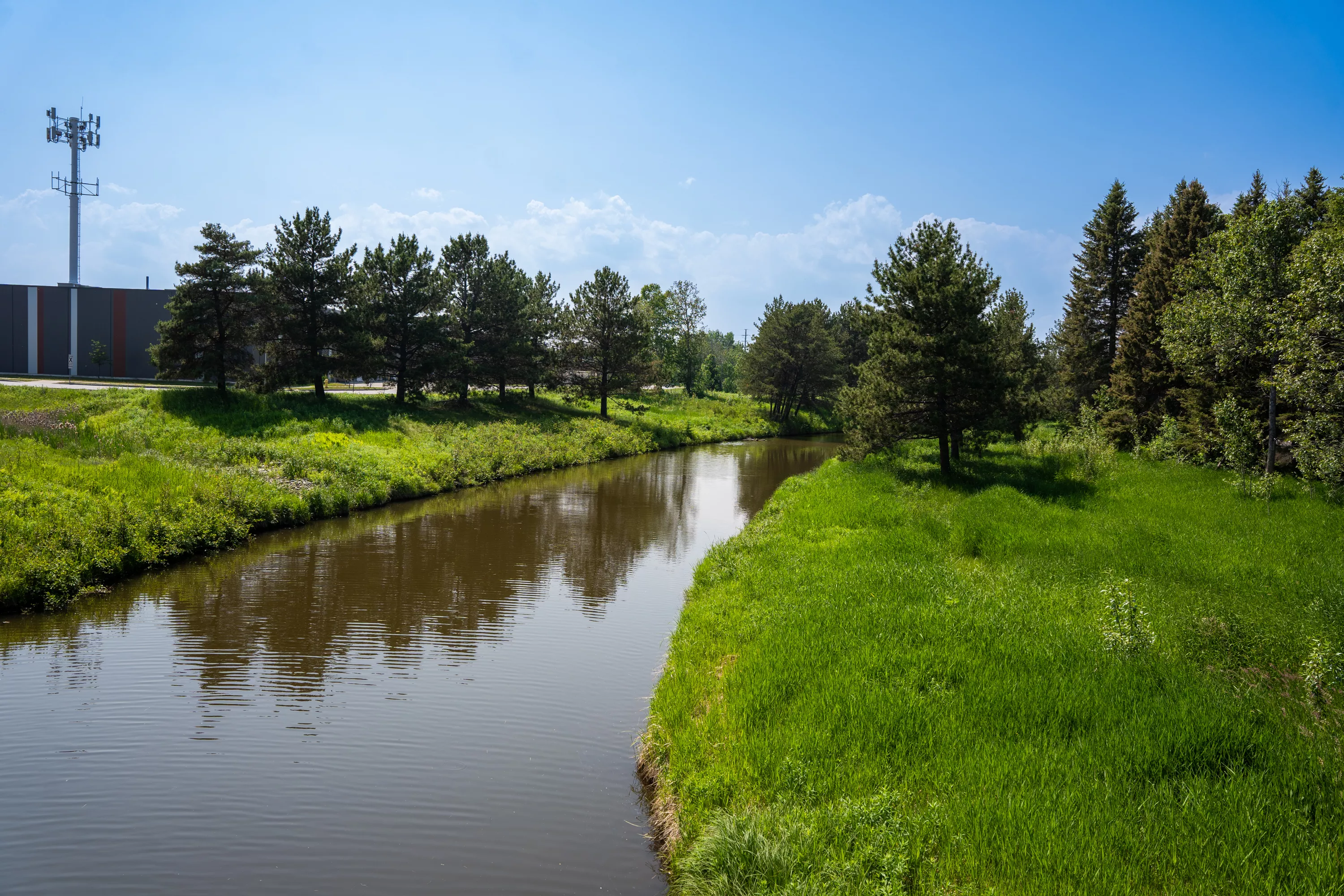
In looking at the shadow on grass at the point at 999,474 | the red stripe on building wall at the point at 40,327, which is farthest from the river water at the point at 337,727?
the red stripe on building wall at the point at 40,327

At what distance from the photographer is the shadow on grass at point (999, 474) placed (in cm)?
1992

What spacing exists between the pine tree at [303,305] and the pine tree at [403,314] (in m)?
1.80

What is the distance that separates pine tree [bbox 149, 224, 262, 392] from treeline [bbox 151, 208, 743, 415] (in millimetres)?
47

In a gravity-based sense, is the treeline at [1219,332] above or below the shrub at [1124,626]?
above

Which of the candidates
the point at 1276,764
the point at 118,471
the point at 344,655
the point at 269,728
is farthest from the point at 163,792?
the point at 118,471

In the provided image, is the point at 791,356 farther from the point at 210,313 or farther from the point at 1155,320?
the point at 210,313

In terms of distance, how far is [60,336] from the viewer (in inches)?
1983

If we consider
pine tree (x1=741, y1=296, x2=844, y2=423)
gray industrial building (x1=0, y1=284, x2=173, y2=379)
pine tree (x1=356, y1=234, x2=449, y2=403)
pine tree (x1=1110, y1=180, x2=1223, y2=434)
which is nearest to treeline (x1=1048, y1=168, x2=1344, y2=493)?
pine tree (x1=1110, y1=180, x2=1223, y2=434)

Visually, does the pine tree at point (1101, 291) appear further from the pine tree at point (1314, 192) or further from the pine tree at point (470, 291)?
the pine tree at point (470, 291)

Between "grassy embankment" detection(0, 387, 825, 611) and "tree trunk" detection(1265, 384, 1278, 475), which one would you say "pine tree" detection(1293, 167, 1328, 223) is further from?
"grassy embankment" detection(0, 387, 825, 611)

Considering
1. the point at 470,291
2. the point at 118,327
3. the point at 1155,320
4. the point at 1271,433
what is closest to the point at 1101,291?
the point at 1155,320

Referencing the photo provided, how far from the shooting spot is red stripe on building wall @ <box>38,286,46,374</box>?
50.3 metres

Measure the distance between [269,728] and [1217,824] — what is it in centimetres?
940

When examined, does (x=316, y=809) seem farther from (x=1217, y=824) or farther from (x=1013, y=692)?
(x=1217, y=824)
